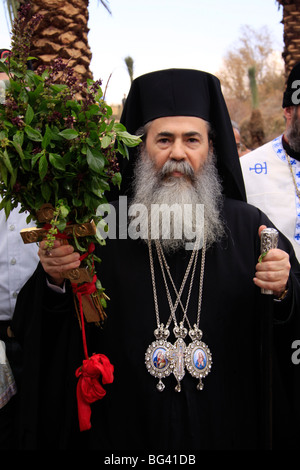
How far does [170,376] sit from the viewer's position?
8.70 feet

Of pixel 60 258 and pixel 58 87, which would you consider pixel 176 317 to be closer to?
pixel 60 258

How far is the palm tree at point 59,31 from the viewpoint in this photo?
573cm

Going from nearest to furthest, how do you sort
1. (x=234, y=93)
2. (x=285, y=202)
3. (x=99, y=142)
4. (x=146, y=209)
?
(x=99, y=142) < (x=146, y=209) < (x=285, y=202) < (x=234, y=93)

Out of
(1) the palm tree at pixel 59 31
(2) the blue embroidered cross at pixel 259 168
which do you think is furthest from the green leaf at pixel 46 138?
(1) the palm tree at pixel 59 31

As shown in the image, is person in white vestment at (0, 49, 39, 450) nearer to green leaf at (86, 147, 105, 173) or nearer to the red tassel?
the red tassel

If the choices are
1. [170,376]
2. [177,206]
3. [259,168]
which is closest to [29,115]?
[177,206]

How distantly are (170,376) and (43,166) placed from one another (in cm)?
132

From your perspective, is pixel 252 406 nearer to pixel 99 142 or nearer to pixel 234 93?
pixel 99 142

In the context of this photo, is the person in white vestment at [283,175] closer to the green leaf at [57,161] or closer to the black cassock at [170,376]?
the black cassock at [170,376]

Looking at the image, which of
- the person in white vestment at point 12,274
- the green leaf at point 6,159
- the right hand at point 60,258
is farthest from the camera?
the person in white vestment at point 12,274

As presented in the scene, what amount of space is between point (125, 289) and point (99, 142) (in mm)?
997

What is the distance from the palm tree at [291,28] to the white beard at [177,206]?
Result: 26.6 feet

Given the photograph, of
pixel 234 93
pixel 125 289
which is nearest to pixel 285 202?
pixel 125 289
